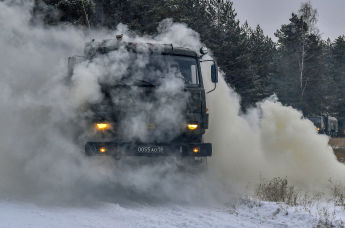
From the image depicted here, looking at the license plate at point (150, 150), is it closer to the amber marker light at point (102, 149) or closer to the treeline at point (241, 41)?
the amber marker light at point (102, 149)

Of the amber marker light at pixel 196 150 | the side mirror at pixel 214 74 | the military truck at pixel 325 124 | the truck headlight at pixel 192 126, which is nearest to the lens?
the amber marker light at pixel 196 150

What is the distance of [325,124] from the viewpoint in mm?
60375

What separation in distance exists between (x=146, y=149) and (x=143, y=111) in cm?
74

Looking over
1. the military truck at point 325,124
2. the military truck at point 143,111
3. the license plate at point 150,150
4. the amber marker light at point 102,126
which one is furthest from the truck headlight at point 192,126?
the military truck at point 325,124

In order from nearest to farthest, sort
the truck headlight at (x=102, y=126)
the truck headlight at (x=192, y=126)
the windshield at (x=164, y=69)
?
the truck headlight at (x=102, y=126) < the truck headlight at (x=192, y=126) < the windshield at (x=164, y=69)

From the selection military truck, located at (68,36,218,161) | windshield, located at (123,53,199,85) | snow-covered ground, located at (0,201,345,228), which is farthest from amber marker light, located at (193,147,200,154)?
windshield, located at (123,53,199,85)

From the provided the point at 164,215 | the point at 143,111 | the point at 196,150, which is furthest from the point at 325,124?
the point at 164,215

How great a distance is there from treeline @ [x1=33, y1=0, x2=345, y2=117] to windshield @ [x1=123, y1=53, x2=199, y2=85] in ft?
20.2

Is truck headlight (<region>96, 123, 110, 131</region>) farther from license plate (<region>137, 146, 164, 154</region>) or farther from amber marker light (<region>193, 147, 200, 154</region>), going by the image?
amber marker light (<region>193, 147, 200, 154</region>)

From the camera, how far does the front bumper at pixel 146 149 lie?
9.90 meters

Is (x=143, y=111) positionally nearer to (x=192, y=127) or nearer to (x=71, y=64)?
(x=192, y=127)

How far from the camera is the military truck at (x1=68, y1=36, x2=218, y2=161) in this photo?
10086 millimetres

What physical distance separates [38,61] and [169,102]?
310cm

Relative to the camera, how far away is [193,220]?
8.03m
